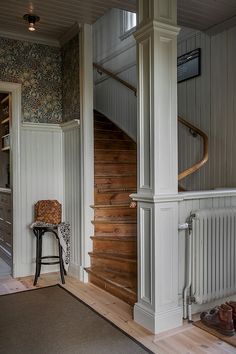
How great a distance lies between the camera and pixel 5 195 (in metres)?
4.80

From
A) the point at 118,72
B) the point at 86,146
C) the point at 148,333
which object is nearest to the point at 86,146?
the point at 86,146

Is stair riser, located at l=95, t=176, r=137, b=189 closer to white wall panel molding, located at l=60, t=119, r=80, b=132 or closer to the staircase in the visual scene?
the staircase

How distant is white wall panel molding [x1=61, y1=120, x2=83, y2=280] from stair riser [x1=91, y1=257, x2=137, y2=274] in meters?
0.27

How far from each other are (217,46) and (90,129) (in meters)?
1.62

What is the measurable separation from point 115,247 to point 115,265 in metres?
0.21

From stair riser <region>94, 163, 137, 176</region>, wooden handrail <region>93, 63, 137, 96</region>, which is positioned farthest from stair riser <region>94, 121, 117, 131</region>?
stair riser <region>94, 163, 137, 176</region>

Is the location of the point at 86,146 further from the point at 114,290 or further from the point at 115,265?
the point at 114,290

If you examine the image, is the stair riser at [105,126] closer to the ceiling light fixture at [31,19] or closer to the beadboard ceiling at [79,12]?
the beadboard ceiling at [79,12]

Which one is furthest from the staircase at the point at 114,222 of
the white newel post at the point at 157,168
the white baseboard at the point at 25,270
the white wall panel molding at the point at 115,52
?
the white wall panel molding at the point at 115,52

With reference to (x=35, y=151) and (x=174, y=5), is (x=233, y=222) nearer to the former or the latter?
(x=174, y=5)

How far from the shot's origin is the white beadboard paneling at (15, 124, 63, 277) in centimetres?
411

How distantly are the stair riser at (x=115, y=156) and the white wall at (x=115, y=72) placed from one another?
17.9 inches

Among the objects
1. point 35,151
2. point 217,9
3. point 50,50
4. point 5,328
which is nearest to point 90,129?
point 35,151

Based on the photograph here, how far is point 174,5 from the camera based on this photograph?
2.65 m
